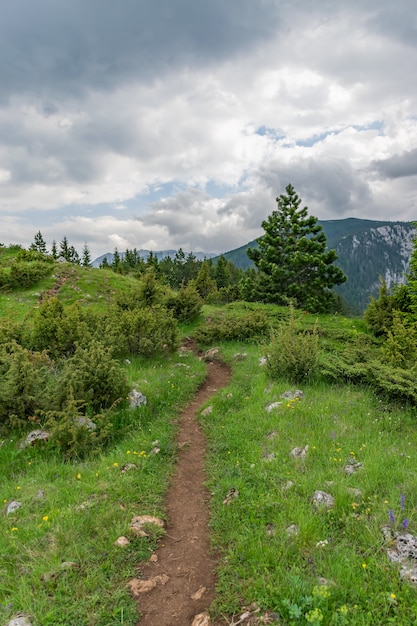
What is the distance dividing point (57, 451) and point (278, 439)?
5245mm

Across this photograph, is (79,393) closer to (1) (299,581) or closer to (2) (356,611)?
(1) (299,581)

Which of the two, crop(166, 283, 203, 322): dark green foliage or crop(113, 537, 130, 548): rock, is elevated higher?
crop(166, 283, 203, 322): dark green foliage

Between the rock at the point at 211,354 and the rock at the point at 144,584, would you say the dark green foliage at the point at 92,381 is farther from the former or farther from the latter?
the rock at the point at 211,354

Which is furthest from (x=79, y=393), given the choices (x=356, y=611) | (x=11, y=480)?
(x=356, y=611)

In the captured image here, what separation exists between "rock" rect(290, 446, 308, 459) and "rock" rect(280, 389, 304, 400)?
8.77 ft

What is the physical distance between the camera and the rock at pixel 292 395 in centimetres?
1008

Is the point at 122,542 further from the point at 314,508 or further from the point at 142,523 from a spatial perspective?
the point at 314,508

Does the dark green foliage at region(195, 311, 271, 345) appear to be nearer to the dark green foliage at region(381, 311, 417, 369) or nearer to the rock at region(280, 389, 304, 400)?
the dark green foliage at region(381, 311, 417, 369)

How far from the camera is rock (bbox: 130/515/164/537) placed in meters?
5.66

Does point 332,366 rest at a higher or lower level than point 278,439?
higher

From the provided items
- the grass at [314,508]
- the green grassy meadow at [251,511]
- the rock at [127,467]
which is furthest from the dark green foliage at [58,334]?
the grass at [314,508]

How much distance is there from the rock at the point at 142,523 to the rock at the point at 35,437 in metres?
3.64

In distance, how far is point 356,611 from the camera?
387 cm

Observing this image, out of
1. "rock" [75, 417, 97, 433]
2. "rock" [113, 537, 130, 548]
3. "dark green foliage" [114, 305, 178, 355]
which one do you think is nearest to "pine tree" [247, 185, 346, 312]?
"dark green foliage" [114, 305, 178, 355]
